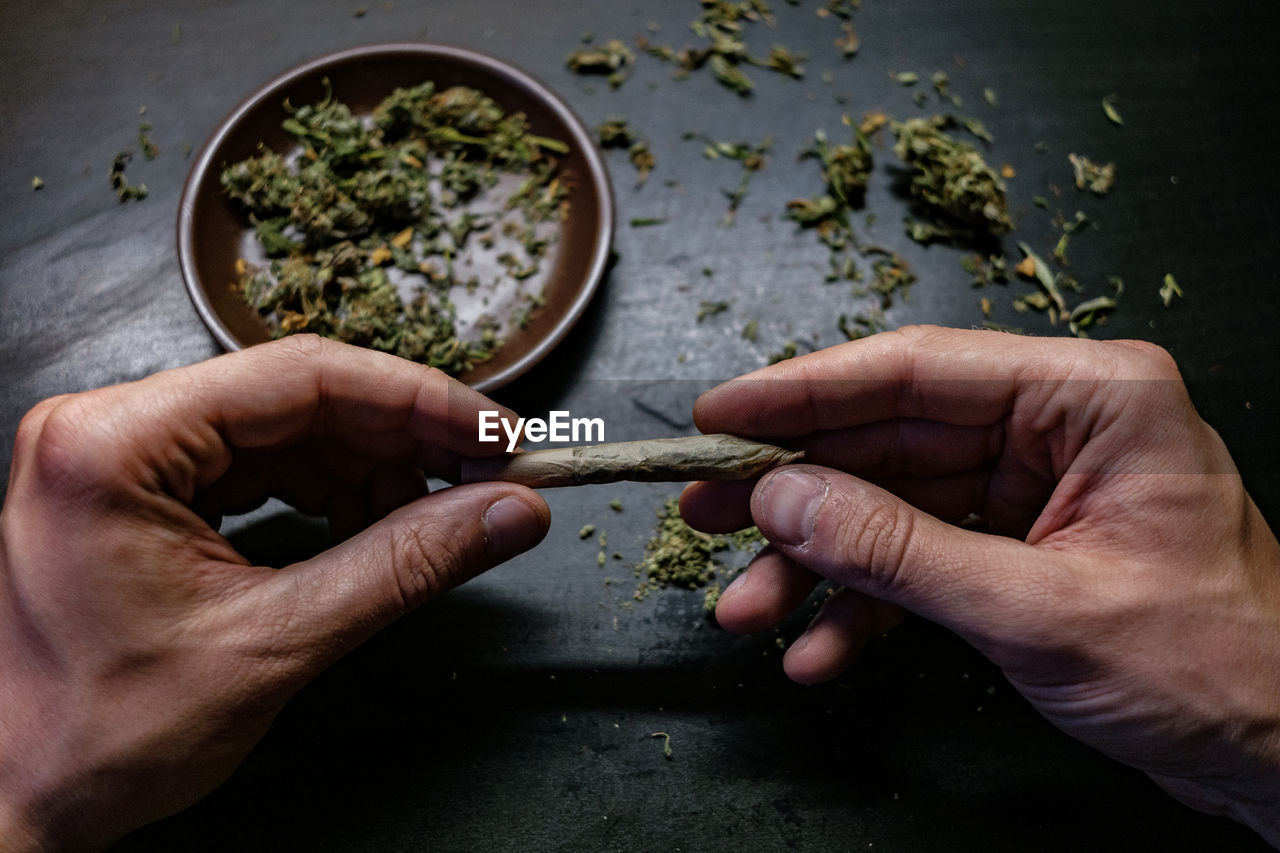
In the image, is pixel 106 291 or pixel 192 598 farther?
pixel 106 291

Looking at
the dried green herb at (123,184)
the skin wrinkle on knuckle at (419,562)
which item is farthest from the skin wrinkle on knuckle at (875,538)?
the dried green herb at (123,184)

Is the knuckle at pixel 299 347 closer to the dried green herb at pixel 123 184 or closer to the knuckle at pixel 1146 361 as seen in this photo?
the dried green herb at pixel 123 184

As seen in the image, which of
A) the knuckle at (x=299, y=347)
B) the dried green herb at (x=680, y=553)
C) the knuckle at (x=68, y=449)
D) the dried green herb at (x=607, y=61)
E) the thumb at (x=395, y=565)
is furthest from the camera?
the dried green herb at (x=607, y=61)

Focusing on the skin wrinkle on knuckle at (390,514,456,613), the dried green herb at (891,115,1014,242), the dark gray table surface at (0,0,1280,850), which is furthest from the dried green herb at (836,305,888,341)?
the skin wrinkle on knuckle at (390,514,456,613)

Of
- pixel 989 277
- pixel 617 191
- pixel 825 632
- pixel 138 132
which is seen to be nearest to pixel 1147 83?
pixel 989 277

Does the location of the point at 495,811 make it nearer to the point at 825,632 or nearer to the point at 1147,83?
the point at 825,632

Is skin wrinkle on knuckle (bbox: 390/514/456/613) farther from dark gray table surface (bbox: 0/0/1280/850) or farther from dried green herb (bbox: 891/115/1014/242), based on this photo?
dried green herb (bbox: 891/115/1014/242)

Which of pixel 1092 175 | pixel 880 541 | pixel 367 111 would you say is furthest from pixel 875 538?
pixel 367 111
